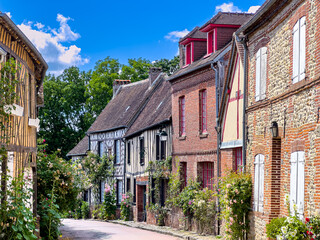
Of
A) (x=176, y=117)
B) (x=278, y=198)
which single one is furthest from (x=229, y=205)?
(x=176, y=117)

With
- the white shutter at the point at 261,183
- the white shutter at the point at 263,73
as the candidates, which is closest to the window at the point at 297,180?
the white shutter at the point at 261,183

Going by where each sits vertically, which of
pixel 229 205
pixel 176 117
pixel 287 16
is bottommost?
pixel 229 205

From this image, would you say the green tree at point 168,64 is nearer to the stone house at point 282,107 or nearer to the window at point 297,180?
the stone house at point 282,107

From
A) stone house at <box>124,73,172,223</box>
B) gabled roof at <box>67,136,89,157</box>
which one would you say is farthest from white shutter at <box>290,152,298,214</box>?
gabled roof at <box>67,136,89,157</box>

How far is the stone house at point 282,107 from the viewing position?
966 cm

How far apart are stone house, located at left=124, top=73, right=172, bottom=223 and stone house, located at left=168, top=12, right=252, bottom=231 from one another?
51.1 inches

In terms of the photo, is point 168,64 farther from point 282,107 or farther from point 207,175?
point 282,107

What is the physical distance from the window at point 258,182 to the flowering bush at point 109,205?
17.3 m

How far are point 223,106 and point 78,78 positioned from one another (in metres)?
34.1

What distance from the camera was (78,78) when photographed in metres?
49.8

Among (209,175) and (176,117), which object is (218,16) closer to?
(176,117)

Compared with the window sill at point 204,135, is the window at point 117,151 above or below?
below

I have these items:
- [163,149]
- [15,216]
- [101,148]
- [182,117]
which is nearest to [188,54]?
[182,117]

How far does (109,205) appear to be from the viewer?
3011cm
